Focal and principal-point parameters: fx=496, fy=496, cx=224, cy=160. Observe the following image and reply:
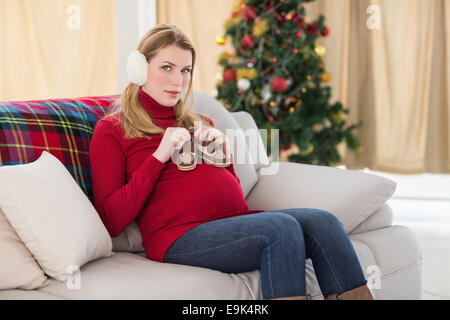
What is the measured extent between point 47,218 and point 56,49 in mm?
3641

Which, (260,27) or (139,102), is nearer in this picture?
(139,102)

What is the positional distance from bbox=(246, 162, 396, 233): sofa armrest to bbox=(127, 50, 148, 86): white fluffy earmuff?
62 centimetres

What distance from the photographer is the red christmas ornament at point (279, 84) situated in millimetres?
3293

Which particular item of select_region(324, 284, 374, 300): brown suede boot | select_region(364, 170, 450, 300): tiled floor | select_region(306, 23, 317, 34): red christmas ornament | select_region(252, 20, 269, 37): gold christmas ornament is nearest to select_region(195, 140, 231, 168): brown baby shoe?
select_region(324, 284, 374, 300): brown suede boot

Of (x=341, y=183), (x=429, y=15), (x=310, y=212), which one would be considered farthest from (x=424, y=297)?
(x=429, y=15)

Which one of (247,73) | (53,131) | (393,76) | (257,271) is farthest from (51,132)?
(393,76)

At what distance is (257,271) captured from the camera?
1.38m

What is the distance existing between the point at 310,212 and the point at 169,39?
692 mm

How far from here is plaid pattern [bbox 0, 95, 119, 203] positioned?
1394mm

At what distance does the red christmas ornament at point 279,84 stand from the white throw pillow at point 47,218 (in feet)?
7.28

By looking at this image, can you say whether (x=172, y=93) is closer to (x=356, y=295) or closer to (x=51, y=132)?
(x=51, y=132)

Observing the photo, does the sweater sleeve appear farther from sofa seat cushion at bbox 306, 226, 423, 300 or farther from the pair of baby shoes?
sofa seat cushion at bbox 306, 226, 423, 300

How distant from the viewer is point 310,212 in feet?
4.67

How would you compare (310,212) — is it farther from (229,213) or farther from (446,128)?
(446,128)
